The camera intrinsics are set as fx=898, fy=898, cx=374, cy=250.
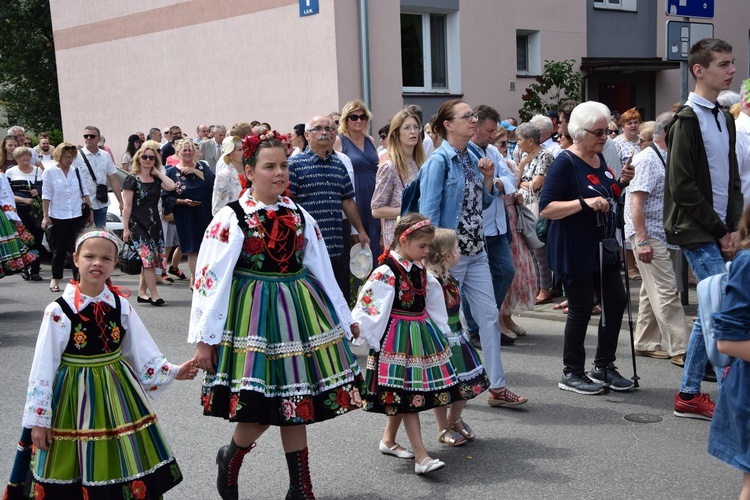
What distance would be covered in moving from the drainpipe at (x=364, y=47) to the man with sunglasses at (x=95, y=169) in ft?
17.8

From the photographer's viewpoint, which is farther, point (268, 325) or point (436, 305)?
point (436, 305)

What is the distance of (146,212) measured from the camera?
11.1m

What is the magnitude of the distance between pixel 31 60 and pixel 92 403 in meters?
A: 32.9

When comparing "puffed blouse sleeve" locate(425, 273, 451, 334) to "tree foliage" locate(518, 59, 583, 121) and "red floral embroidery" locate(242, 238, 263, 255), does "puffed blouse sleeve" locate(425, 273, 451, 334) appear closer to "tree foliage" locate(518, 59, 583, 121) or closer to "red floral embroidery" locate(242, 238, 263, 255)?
"red floral embroidery" locate(242, 238, 263, 255)

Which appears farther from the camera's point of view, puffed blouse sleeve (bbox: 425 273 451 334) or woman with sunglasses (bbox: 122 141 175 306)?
woman with sunglasses (bbox: 122 141 175 306)

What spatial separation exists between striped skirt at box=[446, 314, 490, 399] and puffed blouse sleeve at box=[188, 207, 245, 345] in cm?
173

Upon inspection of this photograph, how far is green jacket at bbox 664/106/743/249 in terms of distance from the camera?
5.77 m

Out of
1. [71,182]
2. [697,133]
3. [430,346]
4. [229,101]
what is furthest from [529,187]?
[229,101]

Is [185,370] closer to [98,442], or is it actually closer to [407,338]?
[98,442]

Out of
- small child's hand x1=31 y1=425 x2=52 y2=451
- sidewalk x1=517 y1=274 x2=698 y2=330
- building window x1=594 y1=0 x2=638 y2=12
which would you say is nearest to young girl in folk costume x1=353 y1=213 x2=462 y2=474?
small child's hand x1=31 y1=425 x2=52 y2=451

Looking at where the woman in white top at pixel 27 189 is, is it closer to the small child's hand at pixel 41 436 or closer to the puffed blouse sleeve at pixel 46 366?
the puffed blouse sleeve at pixel 46 366

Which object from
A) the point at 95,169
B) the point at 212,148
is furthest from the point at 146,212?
the point at 212,148

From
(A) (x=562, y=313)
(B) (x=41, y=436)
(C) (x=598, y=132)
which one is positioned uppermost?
(C) (x=598, y=132)

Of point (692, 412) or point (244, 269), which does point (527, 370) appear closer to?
point (692, 412)
